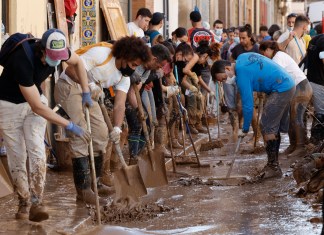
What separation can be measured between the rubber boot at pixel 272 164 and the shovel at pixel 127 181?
246 centimetres

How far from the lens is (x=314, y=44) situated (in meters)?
14.1

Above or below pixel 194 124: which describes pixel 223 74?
above

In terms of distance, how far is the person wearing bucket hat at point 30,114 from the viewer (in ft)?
27.6

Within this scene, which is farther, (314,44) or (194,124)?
(194,124)

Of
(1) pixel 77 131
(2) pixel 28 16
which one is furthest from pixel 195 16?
(1) pixel 77 131

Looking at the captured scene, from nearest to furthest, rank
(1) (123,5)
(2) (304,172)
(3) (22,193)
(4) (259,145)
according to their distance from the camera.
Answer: (3) (22,193), (2) (304,172), (4) (259,145), (1) (123,5)

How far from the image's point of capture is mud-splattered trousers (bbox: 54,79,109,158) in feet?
32.0

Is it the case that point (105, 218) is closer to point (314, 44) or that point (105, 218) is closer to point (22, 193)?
point (22, 193)

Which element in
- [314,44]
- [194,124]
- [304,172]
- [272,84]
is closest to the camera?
[304,172]

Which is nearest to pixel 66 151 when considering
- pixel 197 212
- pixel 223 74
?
pixel 223 74

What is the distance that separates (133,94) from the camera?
40.1 ft

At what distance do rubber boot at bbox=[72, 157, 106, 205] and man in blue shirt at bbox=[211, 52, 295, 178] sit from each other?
2718 mm

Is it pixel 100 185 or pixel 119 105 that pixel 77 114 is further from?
pixel 100 185

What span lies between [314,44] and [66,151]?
13.1 ft
